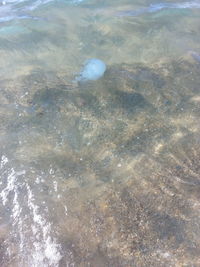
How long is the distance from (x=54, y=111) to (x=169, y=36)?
4.73 m

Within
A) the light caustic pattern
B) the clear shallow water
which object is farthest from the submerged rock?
the light caustic pattern

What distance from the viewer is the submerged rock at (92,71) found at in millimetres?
5273

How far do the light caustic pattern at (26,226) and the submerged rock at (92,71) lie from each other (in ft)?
8.82

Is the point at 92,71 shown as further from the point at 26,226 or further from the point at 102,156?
the point at 26,226

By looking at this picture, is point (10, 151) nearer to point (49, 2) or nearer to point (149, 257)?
point (149, 257)

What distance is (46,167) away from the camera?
11.4 ft

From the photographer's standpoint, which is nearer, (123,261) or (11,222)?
(123,261)

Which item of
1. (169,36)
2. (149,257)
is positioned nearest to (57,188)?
(149,257)

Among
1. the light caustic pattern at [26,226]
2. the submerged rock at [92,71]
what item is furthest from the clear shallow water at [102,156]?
the submerged rock at [92,71]

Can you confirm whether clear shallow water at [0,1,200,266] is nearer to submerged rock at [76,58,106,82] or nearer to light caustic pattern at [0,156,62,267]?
light caustic pattern at [0,156,62,267]

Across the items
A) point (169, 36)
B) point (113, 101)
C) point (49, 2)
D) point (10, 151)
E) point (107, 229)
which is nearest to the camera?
point (107, 229)

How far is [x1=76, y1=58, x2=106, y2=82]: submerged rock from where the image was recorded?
5.27 meters

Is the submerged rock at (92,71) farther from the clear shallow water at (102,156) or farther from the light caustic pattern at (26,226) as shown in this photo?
the light caustic pattern at (26,226)

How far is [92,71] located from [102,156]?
99.8 inches
